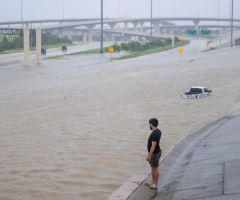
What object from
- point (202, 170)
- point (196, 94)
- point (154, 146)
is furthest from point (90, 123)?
point (154, 146)

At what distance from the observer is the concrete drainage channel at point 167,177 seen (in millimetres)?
9740

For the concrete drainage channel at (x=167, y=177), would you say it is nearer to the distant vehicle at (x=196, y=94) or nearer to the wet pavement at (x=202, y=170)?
the wet pavement at (x=202, y=170)

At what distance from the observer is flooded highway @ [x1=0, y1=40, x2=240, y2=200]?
1147 cm

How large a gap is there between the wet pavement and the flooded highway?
0.75m

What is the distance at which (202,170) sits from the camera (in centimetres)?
1100

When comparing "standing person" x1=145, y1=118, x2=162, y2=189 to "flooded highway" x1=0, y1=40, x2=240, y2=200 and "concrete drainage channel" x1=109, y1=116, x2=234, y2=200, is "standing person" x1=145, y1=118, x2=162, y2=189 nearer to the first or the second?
"concrete drainage channel" x1=109, y1=116, x2=234, y2=200

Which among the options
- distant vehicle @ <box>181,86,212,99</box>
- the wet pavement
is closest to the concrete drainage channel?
the wet pavement

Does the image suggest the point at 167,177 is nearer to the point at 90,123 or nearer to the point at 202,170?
the point at 202,170

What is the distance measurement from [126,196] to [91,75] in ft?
102

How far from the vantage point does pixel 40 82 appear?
3616 cm

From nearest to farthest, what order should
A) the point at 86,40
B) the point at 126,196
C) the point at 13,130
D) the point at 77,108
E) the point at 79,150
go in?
the point at 126,196
the point at 79,150
the point at 13,130
the point at 77,108
the point at 86,40

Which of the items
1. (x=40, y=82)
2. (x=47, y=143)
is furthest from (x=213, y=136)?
(x=40, y=82)

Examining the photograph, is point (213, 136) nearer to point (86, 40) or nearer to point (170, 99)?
point (170, 99)

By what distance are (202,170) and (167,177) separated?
2.26 ft
